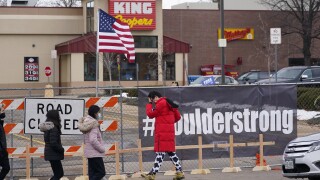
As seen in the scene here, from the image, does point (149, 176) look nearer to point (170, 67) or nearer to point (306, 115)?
point (306, 115)

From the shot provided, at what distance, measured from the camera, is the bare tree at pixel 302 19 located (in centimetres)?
5831

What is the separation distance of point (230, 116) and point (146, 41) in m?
39.7

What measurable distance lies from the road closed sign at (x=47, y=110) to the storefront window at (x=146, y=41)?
132ft

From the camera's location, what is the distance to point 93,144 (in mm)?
11984

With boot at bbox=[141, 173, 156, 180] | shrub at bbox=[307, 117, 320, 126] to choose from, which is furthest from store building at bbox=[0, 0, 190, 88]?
boot at bbox=[141, 173, 156, 180]

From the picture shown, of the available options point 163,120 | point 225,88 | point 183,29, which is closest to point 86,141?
point 163,120

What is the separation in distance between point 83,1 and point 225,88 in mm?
42161

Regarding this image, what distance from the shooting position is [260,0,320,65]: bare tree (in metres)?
58.3

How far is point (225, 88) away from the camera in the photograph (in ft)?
51.0

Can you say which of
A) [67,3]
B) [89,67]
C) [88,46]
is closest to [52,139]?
[88,46]

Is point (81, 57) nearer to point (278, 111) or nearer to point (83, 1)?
point (83, 1)

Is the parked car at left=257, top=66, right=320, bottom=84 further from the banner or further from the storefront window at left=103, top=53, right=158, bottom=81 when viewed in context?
the storefront window at left=103, top=53, right=158, bottom=81

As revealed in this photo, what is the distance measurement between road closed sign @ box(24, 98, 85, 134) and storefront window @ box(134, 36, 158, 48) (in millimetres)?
40135

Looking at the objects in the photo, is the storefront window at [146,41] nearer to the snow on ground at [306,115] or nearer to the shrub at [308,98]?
the shrub at [308,98]
